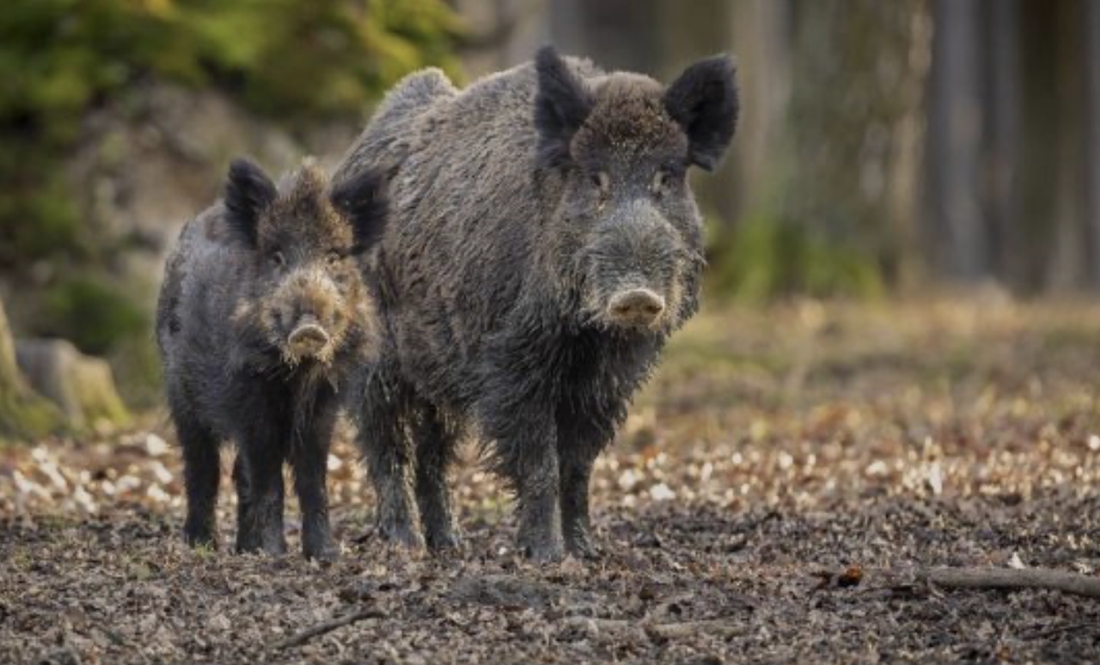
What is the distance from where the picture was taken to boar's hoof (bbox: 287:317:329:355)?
31.0 feet

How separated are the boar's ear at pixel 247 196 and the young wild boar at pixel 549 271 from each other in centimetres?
112

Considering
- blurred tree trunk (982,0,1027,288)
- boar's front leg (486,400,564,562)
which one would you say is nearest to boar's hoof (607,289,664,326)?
boar's front leg (486,400,564,562)

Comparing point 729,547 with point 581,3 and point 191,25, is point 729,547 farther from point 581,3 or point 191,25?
point 581,3

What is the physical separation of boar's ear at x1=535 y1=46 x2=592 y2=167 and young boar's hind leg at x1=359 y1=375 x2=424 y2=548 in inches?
72.1

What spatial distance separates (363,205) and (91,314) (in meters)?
7.43

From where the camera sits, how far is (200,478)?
10.8m

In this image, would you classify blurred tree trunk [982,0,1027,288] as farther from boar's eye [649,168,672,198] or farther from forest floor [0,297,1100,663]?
boar's eye [649,168,672,198]

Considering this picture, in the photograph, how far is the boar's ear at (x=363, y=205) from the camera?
10.1m

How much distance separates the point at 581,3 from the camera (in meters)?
62.7

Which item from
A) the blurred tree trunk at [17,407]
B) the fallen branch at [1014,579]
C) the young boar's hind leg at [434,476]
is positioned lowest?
the fallen branch at [1014,579]

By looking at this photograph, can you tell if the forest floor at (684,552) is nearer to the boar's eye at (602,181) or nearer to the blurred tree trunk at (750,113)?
the boar's eye at (602,181)

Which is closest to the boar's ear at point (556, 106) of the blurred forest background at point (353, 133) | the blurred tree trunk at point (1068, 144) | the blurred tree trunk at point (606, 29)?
the blurred forest background at point (353, 133)

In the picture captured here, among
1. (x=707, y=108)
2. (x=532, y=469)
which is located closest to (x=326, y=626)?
(x=532, y=469)

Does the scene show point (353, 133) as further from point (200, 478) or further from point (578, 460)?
point (578, 460)
